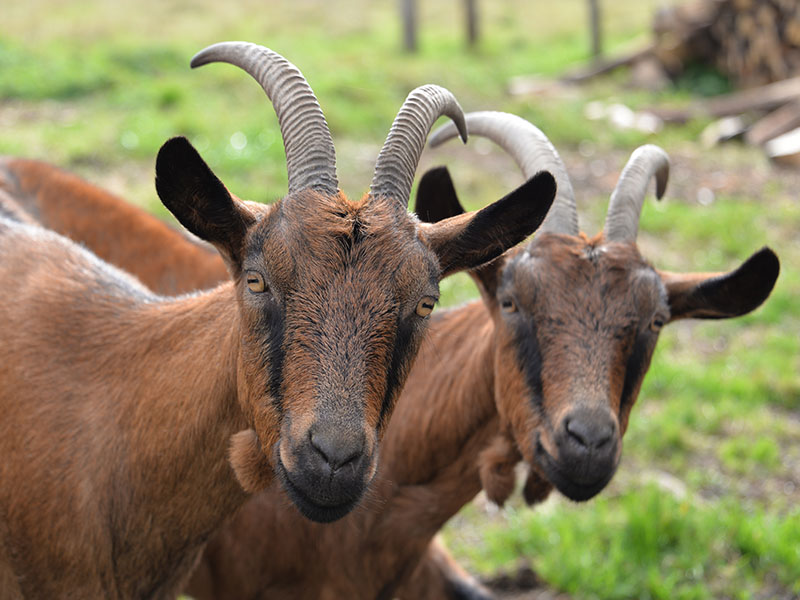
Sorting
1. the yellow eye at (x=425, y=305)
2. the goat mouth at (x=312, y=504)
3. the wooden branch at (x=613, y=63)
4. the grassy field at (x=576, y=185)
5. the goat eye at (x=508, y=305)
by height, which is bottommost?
the wooden branch at (x=613, y=63)

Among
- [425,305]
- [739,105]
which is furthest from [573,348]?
[739,105]

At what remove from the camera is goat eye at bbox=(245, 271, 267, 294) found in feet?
9.02

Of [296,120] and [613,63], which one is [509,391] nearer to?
[296,120]

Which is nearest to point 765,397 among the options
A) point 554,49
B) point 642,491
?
point 642,491

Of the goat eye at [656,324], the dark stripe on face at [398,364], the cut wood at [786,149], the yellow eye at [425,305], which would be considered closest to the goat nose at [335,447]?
the dark stripe on face at [398,364]

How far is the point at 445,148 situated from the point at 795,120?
4819 millimetres

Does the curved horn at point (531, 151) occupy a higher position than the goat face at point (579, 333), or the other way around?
the curved horn at point (531, 151)

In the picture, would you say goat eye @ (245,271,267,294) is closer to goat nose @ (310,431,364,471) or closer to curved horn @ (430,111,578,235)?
goat nose @ (310,431,364,471)

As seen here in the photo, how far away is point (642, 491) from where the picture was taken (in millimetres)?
5668

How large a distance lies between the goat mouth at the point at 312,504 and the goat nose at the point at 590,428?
102cm

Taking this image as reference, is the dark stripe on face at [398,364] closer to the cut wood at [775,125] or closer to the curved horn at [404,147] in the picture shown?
the curved horn at [404,147]

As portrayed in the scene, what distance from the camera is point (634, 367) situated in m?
3.66

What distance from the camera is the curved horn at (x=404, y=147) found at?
293cm

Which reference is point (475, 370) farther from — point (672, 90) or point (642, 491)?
point (672, 90)
